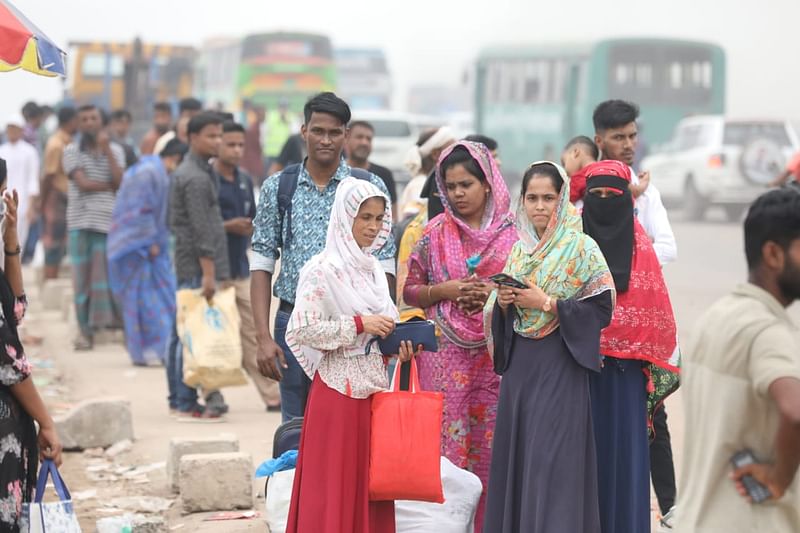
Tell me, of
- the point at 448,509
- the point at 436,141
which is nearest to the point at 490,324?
the point at 448,509

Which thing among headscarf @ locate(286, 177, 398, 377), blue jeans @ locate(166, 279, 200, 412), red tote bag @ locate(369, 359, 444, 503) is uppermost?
headscarf @ locate(286, 177, 398, 377)

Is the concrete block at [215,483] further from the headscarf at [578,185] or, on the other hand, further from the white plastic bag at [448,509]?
the headscarf at [578,185]

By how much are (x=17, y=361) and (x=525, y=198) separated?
182 centimetres

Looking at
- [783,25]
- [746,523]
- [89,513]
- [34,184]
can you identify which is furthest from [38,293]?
[783,25]

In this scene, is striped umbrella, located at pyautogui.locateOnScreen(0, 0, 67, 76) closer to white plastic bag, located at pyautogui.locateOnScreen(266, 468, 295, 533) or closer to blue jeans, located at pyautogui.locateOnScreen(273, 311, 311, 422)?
blue jeans, located at pyautogui.locateOnScreen(273, 311, 311, 422)

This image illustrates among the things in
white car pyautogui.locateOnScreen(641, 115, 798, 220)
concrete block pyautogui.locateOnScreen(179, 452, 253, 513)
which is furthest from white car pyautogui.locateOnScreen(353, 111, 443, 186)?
concrete block pyautogui.locateOnScreen(179, 452, 253, 513)

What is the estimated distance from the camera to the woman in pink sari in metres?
5.44

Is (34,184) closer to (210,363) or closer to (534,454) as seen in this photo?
(210,363)

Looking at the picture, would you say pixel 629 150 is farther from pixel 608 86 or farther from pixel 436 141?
pixel 608 86

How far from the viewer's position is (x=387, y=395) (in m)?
4.86

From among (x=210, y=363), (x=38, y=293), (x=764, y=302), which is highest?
(x=764, y=302)

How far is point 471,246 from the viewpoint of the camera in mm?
5492

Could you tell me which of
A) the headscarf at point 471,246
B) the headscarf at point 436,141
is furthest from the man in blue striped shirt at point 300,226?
the headscarf at point 436,141

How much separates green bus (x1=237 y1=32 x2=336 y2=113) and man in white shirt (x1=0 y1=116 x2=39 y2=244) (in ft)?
56.3
